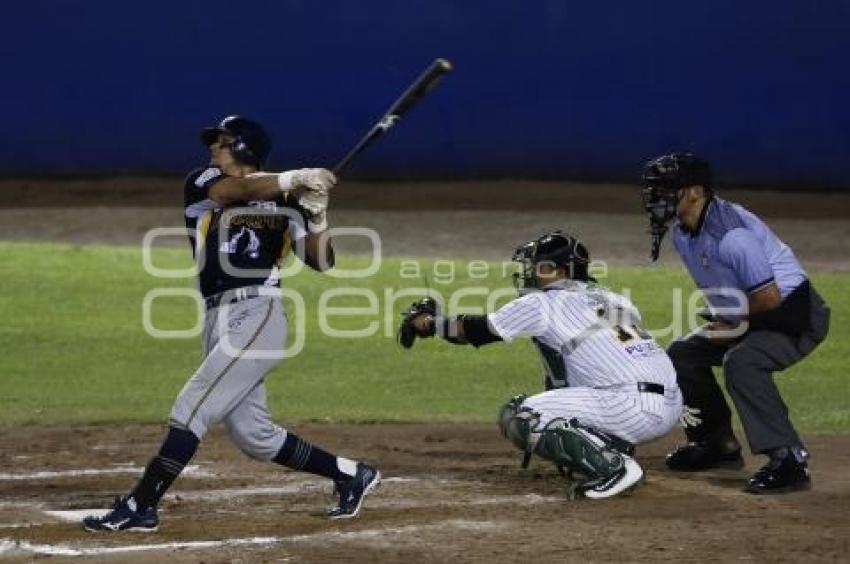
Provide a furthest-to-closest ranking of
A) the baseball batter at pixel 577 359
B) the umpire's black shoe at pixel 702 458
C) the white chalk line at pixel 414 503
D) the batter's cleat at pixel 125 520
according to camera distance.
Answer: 1. the umpire's black shoe at pixel 702 458
2. the baseball batter at pixel 577 359
3. the white chalk line at pixel 414 503
4. the batter's cleat at pixel 125 520

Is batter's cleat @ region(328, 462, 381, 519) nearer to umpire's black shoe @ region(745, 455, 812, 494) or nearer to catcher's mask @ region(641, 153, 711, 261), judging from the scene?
umpire's black shoe @ region(745, 455, 812, 494)

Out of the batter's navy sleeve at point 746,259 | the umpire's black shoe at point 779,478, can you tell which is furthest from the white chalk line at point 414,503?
the batter's navy sleeve at point 746,259

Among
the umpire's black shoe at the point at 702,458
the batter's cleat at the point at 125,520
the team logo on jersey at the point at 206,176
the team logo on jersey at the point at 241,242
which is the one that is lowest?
the batter's cleat at the point at 125,520

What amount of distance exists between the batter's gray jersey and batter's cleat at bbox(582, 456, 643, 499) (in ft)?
0.72

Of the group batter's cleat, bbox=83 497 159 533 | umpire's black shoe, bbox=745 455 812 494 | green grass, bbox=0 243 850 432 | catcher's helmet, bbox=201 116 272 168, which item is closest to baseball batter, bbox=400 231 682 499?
umpire's black shoe, bbox=745 455 812 494

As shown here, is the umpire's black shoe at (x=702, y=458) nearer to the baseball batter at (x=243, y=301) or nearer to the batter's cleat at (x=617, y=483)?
the batter's cleat at (x=617, y=483)

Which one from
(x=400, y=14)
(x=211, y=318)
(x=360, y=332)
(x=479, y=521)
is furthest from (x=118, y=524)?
(x=400, y=14)

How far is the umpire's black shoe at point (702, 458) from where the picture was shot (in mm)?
8828

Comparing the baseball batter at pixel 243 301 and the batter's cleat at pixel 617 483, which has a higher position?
the baseball batter at pixel 243 301

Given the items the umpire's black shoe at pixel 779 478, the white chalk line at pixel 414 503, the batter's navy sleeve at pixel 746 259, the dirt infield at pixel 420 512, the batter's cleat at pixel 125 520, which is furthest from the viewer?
the batter's navy sleeve at pixel 746 259

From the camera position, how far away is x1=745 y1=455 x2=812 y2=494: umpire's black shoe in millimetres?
8133

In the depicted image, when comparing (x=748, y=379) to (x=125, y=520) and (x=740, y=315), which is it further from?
(x=125, y=520)

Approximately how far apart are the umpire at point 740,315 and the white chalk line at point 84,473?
2.28 m

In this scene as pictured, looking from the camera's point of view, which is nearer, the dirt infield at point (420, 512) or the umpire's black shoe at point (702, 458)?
the dirt infield at point (420, 512)
